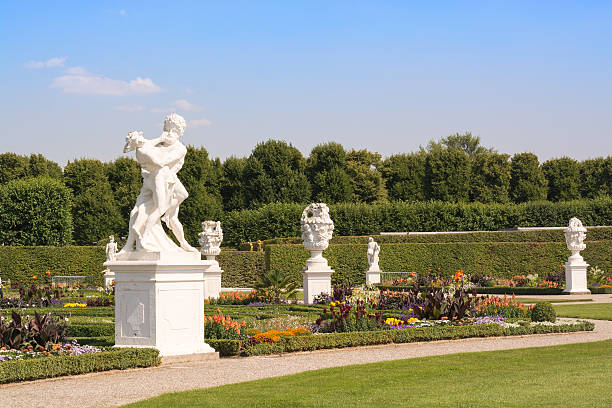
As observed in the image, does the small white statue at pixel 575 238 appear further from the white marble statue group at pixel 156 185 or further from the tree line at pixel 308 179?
the tree line at pixel 308 179

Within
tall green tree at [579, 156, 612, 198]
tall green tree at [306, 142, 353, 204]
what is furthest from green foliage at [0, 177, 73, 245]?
tall green tree at [579, 156, 612, 198]

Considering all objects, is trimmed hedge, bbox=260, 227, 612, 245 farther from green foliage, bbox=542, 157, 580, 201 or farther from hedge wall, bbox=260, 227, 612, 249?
green foliage, bbox=542, 157, 580, 201

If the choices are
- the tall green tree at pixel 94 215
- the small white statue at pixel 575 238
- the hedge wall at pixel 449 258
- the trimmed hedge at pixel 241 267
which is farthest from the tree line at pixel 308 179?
the small white statue at pixel 575 238

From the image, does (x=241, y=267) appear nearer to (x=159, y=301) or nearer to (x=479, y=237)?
(x=479, y=237)

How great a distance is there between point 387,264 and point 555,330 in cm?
1776

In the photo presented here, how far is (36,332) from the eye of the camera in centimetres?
990

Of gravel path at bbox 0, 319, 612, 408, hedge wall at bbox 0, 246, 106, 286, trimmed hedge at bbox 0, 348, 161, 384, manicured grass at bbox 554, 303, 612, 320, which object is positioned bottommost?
manicured grass at bbox 554, 303, 612, 320

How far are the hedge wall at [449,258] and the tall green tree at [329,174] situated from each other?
411 inches

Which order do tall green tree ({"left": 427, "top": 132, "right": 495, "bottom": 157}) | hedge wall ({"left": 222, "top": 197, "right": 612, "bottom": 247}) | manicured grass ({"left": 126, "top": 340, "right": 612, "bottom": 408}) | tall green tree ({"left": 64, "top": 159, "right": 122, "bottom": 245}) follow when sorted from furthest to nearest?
tall green tree ({"left": 427, "top": 132, "right": 495, "bottom": 157}), tall green tree ({"left": 64, "top": 159, "right": 122, "bottom": 245}), hedge wall ({"left": 222, "top": 197, "right": 612, "bottom": 247}), manicured grass ({"left": 126, "top": 340, "right": 612, "bottom": 408})

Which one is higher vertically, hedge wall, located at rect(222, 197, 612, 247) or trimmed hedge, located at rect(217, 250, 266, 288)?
hedge wall, located at rect(222, 197, 612, 247)

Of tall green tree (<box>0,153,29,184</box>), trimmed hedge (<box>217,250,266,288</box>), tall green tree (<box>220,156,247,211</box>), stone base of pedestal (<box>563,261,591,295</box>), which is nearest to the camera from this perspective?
stone base of pedestal (<box>563,261,591,295</box>)

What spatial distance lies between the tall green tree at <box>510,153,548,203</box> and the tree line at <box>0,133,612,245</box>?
57 mm

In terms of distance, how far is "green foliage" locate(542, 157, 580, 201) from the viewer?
44906mm

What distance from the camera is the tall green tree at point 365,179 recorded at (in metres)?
46.2
